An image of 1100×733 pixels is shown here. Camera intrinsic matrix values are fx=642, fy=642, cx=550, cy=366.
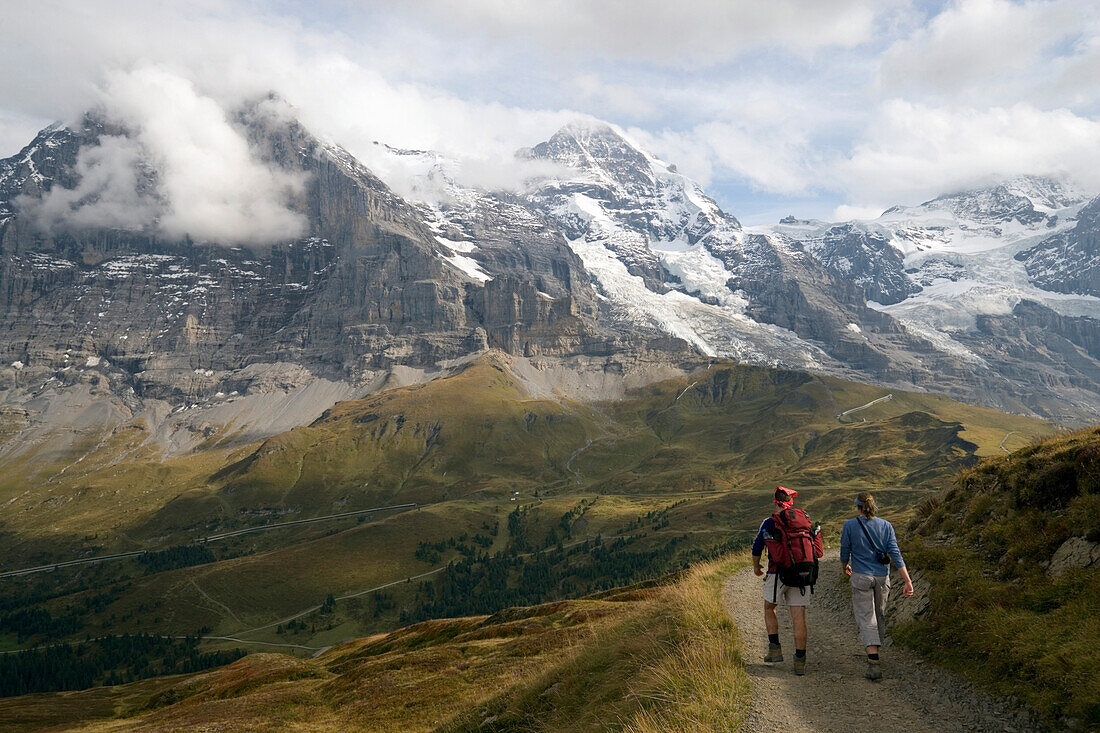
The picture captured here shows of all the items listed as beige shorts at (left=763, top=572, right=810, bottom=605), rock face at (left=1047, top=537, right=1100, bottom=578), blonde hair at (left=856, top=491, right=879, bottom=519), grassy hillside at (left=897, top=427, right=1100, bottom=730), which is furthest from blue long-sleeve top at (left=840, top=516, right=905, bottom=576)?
rock face at (left=1047, top=537, right=1100, bottom=578)

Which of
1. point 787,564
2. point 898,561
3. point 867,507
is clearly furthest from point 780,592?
point 867,507

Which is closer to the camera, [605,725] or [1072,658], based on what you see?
[1072,658]

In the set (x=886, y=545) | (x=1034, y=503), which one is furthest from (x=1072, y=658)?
(x=1034, y=503)

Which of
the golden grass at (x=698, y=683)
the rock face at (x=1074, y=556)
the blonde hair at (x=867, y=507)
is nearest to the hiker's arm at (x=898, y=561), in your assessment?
the blonde hair at (x=867, y=507)

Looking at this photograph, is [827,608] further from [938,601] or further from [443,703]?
[443,703]

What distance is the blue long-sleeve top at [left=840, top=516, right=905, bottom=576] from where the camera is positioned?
16859mm

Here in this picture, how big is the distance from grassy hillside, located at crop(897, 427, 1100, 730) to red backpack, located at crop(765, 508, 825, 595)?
342 centimetres

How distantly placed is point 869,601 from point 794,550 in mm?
2215

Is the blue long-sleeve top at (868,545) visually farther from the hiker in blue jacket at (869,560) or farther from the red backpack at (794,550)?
the red backpack at (794,550)

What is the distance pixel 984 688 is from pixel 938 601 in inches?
174

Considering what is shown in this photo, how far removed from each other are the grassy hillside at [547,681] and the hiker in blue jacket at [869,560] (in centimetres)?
348

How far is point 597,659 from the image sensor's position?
17.9m

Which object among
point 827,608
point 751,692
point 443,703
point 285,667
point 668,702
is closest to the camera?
point 668,702

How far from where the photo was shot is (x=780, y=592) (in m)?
17.3
